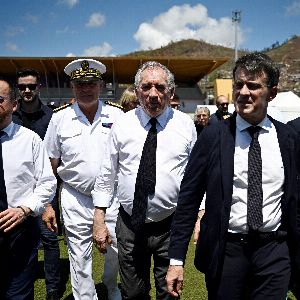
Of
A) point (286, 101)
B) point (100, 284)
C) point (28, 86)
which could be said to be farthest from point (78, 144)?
point (286, 101)

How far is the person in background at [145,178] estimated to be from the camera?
125 inches

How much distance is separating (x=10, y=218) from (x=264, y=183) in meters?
1.64

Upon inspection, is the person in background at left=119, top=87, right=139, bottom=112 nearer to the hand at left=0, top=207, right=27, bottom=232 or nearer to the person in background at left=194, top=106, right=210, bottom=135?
the hand at left=0, top=207, right=27, bottom=232

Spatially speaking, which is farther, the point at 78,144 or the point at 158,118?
the point at 78,144

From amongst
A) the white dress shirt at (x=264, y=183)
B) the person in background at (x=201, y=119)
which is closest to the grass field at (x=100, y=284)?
the white dress shirt at (x=264, y=183)

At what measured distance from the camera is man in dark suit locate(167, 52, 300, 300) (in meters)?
2.40

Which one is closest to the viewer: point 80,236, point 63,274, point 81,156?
point 81,156

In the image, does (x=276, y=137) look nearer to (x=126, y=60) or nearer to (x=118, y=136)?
(x=118, y=136)

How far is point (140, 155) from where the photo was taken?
10.6 feet

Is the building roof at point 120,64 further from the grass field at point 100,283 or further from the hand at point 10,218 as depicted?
the hand at point 10,218

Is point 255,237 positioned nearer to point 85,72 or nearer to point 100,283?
point 85,72

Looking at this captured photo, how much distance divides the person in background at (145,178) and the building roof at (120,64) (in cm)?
2769

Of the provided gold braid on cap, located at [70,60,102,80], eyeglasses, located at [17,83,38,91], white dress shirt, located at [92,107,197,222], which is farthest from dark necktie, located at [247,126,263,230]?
eyeglasses, located at [17,83,38,91]

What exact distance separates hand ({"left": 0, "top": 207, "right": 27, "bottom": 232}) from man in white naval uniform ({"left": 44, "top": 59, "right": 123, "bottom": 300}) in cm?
110
